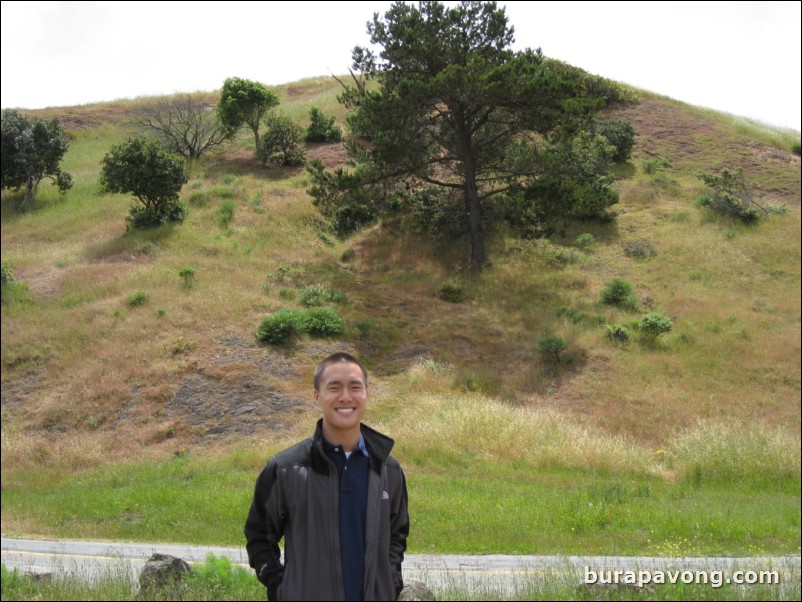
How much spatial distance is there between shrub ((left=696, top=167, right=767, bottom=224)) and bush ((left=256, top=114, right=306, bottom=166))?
21.8m

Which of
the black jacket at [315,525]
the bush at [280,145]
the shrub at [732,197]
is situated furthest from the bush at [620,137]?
the black jacket at [315,525]

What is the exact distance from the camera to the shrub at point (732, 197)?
2976 centimetres

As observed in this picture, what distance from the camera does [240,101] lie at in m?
36.4

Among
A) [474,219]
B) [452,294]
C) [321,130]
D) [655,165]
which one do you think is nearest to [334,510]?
[452,294]

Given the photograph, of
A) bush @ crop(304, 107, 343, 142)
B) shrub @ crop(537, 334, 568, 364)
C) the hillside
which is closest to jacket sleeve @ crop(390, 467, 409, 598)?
the hillside

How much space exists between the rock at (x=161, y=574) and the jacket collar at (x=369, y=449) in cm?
220

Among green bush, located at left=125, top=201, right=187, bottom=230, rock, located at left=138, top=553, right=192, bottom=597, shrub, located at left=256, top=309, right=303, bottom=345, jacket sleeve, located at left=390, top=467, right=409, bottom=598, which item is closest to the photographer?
jacket sleeve, located at left=390, top=467, right=409, bottom=598

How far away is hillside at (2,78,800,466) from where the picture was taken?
52.2 feet

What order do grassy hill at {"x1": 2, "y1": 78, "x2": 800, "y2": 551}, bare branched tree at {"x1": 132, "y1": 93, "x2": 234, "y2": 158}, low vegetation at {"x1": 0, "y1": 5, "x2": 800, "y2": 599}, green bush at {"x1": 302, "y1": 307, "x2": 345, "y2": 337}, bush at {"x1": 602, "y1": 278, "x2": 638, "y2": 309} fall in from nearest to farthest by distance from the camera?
low vegetation at {"x1": 0, "y1": 5, "x2": 800, "y2": 599} < grassy hill at {"x1": 2, "y1": 78, "x2": 800, "y2": 551} < green bush at {"x1": 302, "y1": 307, "x2": 345, "y2": 337} < bush at {"x1": 602, "y1": 278, "x2": 638, "y2": 309} < bare branched tree at {"x1": 132, "y1": 93, "x2": 234, "y2": 158}

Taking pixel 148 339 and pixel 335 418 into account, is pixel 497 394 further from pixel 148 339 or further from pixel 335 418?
pixel 335 418

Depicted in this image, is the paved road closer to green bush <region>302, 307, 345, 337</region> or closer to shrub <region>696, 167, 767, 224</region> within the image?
green bush <region>302, 307, 345, 337</region>

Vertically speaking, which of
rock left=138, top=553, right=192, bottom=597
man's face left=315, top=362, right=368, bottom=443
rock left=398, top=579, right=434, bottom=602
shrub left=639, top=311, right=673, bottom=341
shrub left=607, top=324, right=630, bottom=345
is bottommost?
shrub left=607, top=324, right=630, bottom=345

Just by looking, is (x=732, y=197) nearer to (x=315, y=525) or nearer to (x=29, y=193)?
(x=29, y=193)

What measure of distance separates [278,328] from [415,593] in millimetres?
15536
